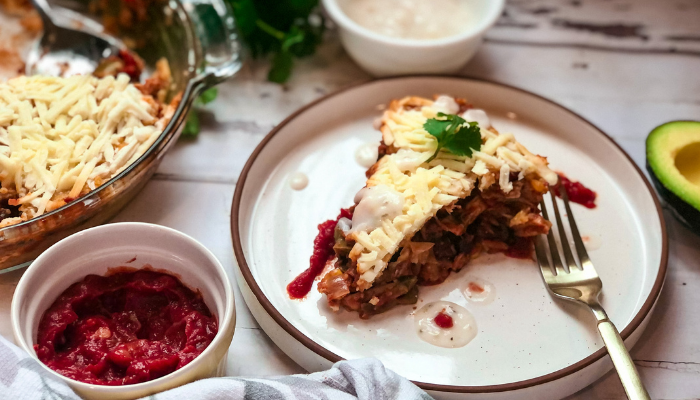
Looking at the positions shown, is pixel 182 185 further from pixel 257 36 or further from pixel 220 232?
pixel 257 36

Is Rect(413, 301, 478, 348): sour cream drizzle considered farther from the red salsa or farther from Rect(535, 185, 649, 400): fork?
the red salsa

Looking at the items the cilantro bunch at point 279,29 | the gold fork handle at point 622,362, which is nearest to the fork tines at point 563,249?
the gold fork handle at point 622,362

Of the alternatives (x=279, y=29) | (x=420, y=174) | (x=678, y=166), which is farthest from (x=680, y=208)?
(x=279, y=29)

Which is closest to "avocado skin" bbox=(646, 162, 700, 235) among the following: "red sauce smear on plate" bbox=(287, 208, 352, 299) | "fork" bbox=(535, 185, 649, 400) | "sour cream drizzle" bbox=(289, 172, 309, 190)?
"fork" bbox=(535, 185, 649, 400)

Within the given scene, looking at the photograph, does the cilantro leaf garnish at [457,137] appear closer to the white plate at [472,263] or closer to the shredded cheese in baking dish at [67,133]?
the white plate at [472,263]

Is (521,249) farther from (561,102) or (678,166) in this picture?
(561,102)

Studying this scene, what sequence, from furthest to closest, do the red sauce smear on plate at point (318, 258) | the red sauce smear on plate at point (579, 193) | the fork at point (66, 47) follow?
1. the fork at point (66, 47)
2. the red sauce smear on plate at point (579, 193)
3. the red sauce smear on plate at point (318, 258)
